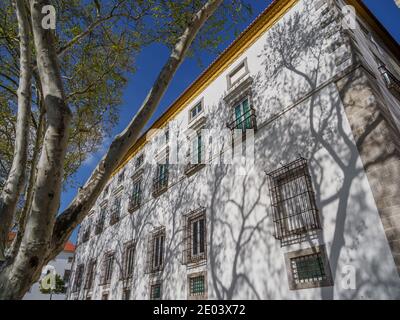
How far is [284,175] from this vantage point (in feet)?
24.0

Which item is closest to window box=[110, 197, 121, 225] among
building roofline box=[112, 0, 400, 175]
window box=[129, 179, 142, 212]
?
window box=[129, 179, 142, 212]

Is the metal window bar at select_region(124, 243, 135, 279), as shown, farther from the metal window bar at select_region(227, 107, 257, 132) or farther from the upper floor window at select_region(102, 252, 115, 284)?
the metal window bar at select_region(227, 107, 257, 132)

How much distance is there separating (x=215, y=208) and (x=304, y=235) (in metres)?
3.48

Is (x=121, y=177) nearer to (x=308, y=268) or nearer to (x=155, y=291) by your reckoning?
(x=155, y=291)

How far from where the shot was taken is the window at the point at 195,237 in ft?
30.7

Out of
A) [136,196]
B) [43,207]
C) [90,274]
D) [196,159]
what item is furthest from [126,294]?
[43,207]

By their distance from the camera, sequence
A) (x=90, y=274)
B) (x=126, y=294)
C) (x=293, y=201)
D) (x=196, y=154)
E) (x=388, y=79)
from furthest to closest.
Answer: (x=90, y=274) → (x=126, y=294) → (x=196, y=154) → (x=388, y=79) → (x=293, y=201)

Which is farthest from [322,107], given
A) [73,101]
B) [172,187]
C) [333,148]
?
[73,101]

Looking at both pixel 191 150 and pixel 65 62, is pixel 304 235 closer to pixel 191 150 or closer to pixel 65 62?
pixel 191 150

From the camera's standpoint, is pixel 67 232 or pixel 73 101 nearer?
pixel 67 232

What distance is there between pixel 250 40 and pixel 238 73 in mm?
1322

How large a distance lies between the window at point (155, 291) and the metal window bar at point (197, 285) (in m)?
2.17

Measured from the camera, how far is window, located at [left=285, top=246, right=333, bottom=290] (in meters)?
A: 5.72

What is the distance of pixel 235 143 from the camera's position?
30.4 feet
